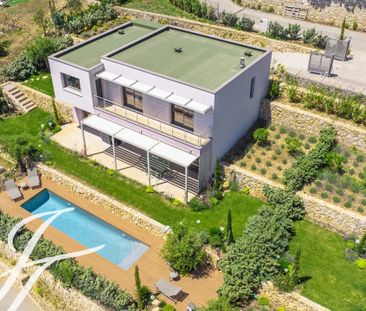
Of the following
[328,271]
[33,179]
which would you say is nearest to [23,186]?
[33,179]

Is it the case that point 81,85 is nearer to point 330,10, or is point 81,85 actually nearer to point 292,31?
point 292,31

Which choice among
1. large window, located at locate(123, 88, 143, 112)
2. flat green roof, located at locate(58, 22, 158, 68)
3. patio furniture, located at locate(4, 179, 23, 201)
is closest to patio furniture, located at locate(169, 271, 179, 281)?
large window, located at locate(123, 88, 143, 112)

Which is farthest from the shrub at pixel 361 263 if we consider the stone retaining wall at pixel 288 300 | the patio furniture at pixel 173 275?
the patio furniture at pixel 173 275

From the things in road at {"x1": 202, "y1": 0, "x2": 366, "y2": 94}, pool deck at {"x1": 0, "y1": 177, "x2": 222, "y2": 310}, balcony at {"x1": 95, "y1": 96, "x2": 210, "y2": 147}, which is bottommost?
pool deck at {"x1": 0, "y1": 177, "x2": 222, "y2": 310}

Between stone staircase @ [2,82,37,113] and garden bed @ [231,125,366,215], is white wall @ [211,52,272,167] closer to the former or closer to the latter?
garden bed @ [231,125,366,215]

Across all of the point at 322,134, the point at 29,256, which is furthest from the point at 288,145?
the point at 29,256

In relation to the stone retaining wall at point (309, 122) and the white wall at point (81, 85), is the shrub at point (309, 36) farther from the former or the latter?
the white wall at point (81, 85)
